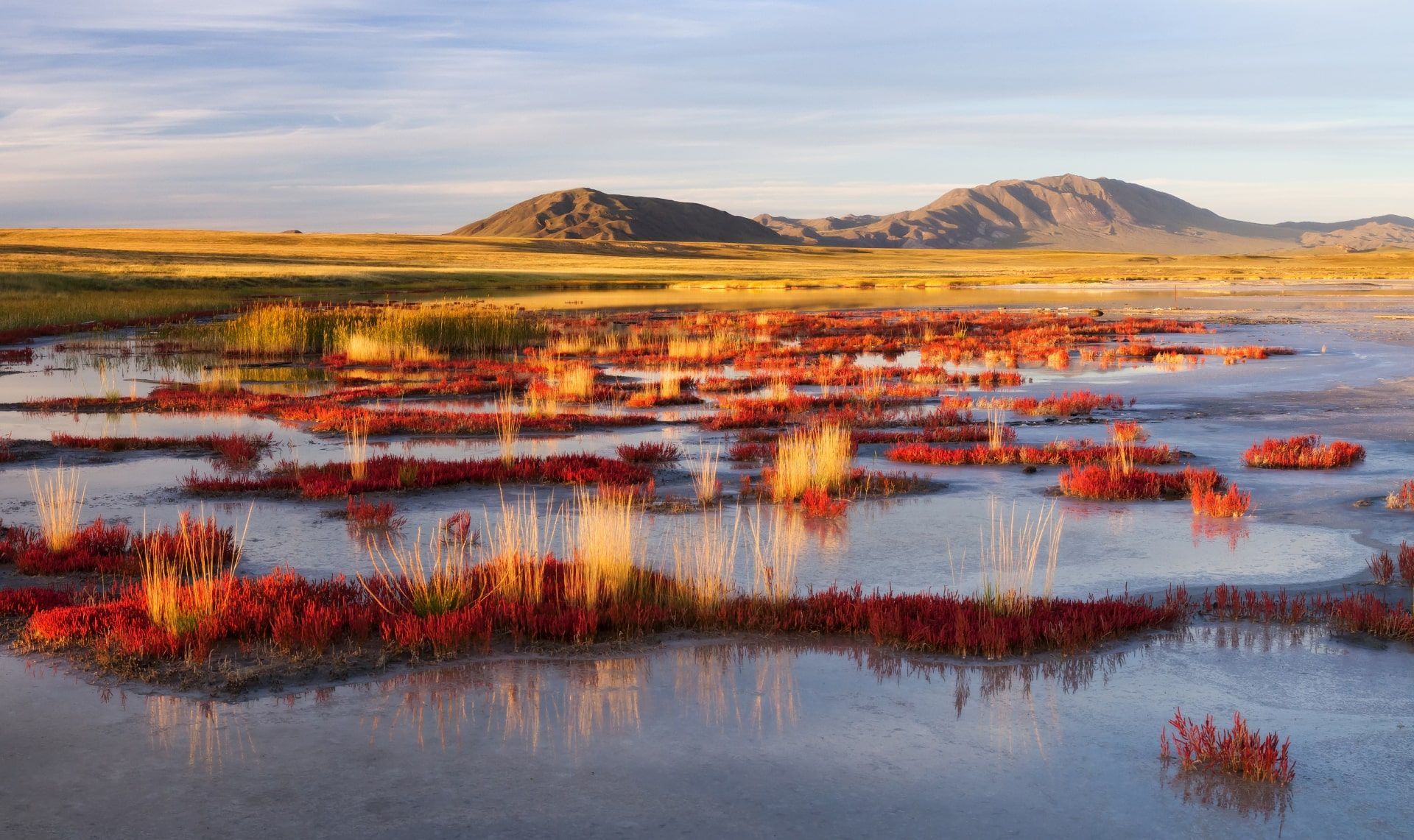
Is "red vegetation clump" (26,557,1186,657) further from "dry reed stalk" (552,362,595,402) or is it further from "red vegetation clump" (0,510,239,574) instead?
"dry reed stalk" (552,362,595,402)

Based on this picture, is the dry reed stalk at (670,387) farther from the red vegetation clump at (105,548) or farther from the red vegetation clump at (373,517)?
the red vegetation clump at (105,548)

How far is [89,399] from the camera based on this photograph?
2205 centimetres

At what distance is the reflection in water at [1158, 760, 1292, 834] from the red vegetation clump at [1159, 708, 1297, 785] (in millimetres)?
47

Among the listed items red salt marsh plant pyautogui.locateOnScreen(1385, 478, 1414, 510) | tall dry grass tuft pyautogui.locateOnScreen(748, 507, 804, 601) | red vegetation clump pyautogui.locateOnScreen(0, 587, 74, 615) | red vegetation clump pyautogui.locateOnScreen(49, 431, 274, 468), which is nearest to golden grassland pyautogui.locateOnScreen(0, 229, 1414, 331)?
red vegetation clump pyautogui.locateOnScreen(49, 431, 274, 468)

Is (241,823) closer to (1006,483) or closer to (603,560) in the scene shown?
(603,560)

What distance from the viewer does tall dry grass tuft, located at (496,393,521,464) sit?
15.1 m

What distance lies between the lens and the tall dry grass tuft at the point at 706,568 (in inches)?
335

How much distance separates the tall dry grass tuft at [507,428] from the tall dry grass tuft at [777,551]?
416cm

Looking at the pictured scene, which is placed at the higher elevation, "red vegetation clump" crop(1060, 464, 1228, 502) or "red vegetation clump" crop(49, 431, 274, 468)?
"red vegetation clump" crop(1060, 464, 1228, 502)

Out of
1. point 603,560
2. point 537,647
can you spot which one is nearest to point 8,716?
point 537,647

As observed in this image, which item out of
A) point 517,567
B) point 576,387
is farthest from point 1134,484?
point 576,387

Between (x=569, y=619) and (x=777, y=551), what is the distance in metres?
1.49

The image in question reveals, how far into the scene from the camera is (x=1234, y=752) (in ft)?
19.7

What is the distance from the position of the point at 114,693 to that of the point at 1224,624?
7255 millimetres
